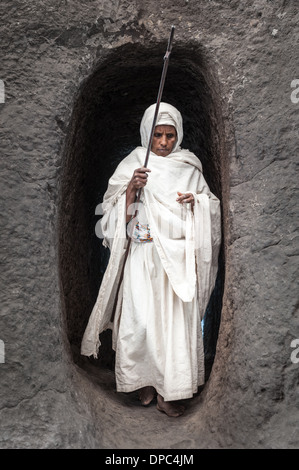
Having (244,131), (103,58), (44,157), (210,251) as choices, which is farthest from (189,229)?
(103,58)

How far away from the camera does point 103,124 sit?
3.95 metres

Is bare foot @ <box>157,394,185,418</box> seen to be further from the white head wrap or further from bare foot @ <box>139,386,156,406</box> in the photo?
the white head wrap

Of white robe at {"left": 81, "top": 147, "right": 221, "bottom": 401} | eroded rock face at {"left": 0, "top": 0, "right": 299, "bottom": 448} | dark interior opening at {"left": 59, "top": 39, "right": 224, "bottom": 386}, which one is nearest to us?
eroded rock face at {"left": 0, "top": 0, "right": 299, "bottom": 448}

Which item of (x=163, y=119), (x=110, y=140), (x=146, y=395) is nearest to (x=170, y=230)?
(x=163, y=119)

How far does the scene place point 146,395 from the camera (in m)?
3.26

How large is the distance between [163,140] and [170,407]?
1.47 metres

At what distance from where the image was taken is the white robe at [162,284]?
3.06m

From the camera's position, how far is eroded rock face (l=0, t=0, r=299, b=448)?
2.76 meters

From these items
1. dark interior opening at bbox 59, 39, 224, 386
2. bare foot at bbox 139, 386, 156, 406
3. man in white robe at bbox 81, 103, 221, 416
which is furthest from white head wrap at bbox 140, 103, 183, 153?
bare foot at bbox 139, 386, 156, 406

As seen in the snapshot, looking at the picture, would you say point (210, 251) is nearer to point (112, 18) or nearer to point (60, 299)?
point (60, 299)

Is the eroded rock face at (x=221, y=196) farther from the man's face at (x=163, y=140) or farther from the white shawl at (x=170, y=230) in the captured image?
the man's face at (x=163, y=140)

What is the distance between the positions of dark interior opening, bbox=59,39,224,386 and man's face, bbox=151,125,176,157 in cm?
27

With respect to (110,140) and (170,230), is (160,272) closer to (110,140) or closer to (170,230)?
(170,230)

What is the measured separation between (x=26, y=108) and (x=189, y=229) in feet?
3.49
